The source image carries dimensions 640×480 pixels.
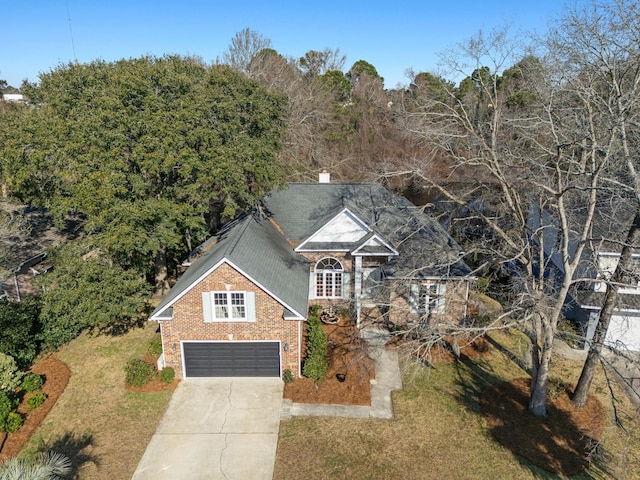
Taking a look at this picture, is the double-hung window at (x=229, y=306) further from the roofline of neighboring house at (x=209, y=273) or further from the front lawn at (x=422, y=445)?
the front lawn at (x=422, y=445)

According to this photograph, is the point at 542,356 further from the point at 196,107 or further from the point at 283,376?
the point at 196,107

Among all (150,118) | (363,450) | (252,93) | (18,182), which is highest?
(252,93)

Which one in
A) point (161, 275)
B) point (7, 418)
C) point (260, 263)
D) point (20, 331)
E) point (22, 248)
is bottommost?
point (7, 418)

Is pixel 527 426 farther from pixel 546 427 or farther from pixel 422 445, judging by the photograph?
pixel 422 445

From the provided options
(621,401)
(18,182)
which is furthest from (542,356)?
(18,182)

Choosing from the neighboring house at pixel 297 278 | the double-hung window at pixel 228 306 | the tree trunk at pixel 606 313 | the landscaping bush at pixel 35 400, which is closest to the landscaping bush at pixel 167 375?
the neighboring house at pixel 297 278

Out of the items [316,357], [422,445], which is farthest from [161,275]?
[422,445]
